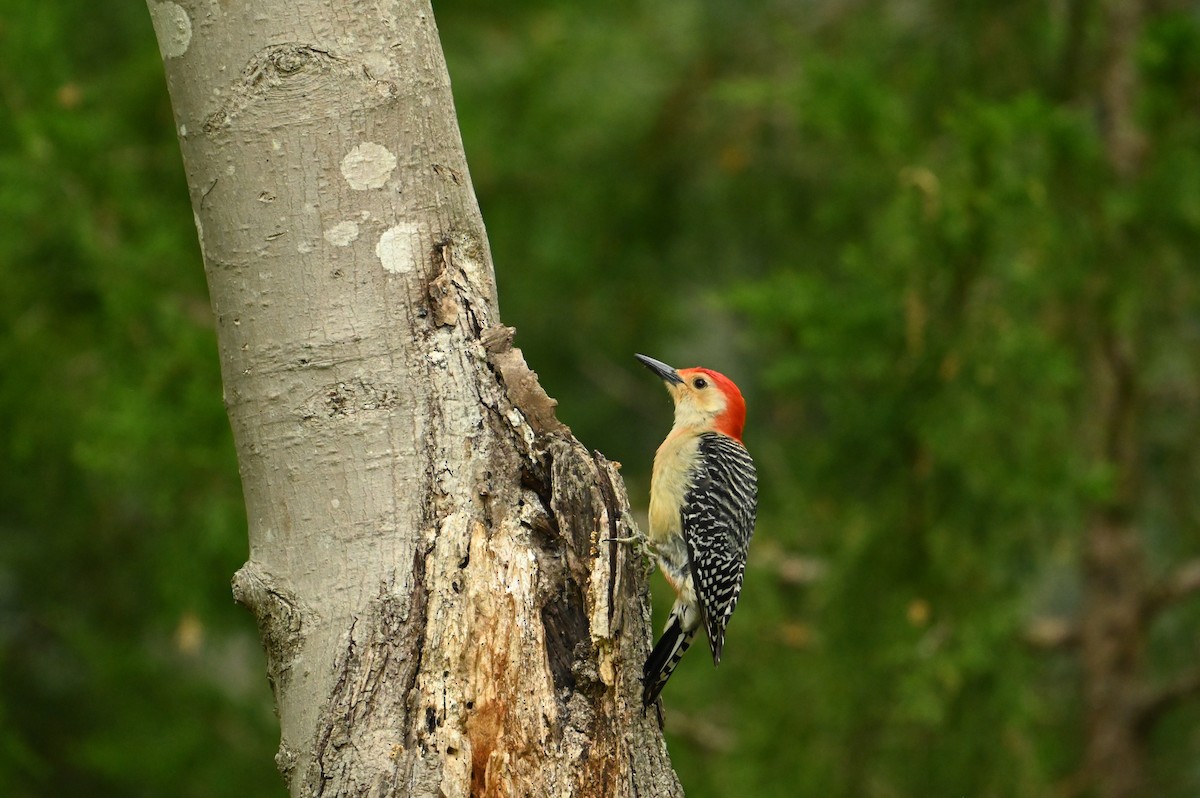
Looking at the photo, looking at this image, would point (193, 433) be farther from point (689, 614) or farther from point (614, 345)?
point (614, 345)

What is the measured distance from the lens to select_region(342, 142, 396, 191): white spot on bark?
267cm

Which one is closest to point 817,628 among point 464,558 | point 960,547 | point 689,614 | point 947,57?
point 960,547

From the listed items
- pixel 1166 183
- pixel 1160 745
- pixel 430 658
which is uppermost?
pixel 430 658

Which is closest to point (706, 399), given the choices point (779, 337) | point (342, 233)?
point (779, 337)

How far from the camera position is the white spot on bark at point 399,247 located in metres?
2.72

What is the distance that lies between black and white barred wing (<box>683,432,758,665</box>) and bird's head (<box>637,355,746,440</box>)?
0.26m

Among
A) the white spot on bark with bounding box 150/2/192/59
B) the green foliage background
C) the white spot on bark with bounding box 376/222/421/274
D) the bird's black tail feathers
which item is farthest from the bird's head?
the white spot on bark with bounding box 150/2/192/59

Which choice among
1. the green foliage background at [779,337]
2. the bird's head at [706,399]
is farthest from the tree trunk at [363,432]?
the green foliage background at [779,337]

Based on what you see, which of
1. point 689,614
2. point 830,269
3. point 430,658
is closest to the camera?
point 430,658

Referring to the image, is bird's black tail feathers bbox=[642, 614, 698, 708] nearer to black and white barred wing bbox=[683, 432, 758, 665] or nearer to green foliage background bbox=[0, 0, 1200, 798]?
black and white barred wing bbox=[683, 432, 758, 665]

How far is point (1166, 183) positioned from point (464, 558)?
4.29 m

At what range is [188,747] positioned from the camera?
7.67 m

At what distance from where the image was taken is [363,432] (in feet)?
8.72

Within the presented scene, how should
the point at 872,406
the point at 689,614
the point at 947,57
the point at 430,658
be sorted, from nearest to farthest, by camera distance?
the point at 430,658
the point at 689,614
the point at 872,406
the point at 947,57
